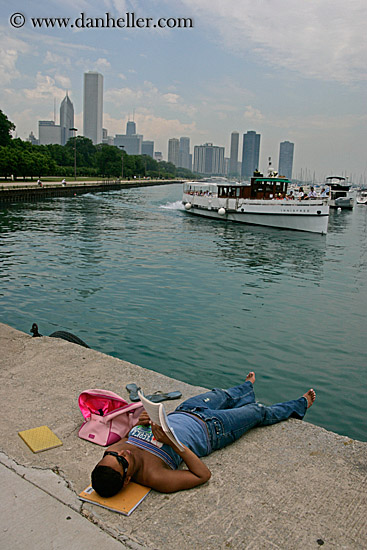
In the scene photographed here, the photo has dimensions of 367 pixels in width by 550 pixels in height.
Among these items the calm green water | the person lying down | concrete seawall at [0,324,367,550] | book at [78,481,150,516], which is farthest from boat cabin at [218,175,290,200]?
book at [78,481,150,516]

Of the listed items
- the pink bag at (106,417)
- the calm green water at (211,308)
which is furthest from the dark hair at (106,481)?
the calm green water at (211,308)

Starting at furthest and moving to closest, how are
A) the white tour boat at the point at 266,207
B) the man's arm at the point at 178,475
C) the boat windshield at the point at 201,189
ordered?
the boat windshield at the point at 201,189 → the white tour boat at the point at 266,207 → the man's arm at the point at 178,475

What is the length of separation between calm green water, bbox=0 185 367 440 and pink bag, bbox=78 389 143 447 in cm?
380

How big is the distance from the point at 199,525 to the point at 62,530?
99 centimetres

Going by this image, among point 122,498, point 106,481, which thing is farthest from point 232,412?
point 106,481

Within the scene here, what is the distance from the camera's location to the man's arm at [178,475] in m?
3.97

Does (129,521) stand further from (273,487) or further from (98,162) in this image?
(98,162)

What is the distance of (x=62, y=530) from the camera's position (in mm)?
3473

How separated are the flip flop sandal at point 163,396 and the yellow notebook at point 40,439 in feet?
3.97

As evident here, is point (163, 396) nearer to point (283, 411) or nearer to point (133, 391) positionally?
point (133, 391)

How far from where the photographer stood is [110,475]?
3732 mm

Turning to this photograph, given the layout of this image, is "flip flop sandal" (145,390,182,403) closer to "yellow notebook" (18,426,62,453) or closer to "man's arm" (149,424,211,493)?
"yellow notebook" (18,426,62,453)

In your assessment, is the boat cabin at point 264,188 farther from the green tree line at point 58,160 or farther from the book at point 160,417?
the green tree line at point 58,160

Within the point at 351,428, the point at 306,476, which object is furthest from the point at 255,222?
the point at 306,476
